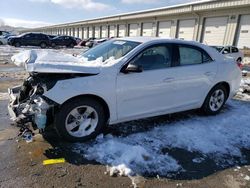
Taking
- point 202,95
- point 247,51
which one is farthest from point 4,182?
point 247,51

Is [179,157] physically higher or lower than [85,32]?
lower

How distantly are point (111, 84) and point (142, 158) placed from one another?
3.97ft

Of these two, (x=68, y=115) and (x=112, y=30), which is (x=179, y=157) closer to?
(x=68, y=115)

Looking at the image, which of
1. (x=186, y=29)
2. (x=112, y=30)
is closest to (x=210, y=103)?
(x=186, y=29)

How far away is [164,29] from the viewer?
3281cm

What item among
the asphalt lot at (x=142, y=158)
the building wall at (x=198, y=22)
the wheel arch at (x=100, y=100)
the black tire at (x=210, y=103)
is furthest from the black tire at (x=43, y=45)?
the wheel arch at (x=100, y=100)

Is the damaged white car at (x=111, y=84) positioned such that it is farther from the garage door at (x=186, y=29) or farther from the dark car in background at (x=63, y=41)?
the dark car in background at (x=63, y=41)

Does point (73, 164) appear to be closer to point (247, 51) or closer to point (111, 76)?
point (111, 76)

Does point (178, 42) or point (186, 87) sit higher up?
point (178, 42)

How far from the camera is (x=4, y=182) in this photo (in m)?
3.04

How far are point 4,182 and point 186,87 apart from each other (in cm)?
348

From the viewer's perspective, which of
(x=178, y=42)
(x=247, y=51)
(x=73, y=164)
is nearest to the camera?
(x=73, y=164)

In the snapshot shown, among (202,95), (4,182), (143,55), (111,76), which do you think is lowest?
(4,182)

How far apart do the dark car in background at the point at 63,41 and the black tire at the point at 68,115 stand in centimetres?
2716
